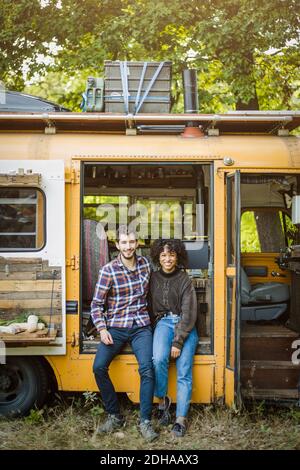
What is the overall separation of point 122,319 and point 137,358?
385 mm

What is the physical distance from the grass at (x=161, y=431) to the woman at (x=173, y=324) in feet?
0.76

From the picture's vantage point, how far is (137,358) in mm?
5680

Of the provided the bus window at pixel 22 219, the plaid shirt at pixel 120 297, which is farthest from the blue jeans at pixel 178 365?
the bus window at pixel 22 219

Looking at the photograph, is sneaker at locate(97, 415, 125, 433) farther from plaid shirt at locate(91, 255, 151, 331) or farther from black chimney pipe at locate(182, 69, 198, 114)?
black chimney pipe at locate(182, 69, 198, 114)

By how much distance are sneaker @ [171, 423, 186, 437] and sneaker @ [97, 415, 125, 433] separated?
0.49 metres

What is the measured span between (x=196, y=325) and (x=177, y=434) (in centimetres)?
108

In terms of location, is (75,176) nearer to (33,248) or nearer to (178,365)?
(33,248)

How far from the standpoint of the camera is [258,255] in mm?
7609

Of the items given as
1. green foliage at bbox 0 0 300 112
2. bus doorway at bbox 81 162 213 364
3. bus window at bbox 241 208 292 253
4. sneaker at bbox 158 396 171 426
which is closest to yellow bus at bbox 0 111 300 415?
sneaker at bbox 158 396 171 426

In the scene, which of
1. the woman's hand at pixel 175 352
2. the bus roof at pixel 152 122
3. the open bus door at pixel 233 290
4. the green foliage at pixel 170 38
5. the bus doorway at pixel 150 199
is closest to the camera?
the open bus door at pixel 233 290

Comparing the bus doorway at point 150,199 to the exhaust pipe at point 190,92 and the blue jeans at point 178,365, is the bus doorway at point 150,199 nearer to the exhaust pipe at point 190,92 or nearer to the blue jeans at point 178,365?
the exhaust pipe at point 190,92

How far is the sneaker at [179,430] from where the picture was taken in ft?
17.8

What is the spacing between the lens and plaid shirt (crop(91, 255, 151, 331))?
578 cm
